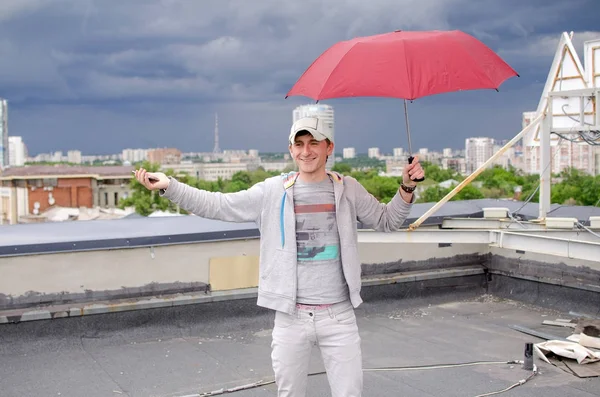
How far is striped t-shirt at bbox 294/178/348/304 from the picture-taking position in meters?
3.10

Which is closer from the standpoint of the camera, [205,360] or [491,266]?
[205,360]

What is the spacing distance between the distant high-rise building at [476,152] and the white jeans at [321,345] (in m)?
118

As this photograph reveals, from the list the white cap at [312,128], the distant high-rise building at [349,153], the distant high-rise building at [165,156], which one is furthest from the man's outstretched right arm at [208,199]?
the distant high-rise building at [165,156]

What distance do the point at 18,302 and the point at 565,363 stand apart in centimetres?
444

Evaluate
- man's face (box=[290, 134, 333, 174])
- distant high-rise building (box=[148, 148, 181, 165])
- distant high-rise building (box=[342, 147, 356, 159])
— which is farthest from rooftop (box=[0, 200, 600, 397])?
distant high-rise building (box=[148, 148, 181, 165])

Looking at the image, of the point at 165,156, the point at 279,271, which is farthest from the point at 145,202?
the point at 279,271

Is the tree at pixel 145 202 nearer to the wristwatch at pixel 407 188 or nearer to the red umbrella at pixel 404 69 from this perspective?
the red umbrella at pixel 404 69

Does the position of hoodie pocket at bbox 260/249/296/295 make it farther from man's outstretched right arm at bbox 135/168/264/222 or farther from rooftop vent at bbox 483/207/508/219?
rooftop vent at bbox 483/207/508/219

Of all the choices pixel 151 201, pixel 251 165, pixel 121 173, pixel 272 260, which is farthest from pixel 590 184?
pixel 251 165

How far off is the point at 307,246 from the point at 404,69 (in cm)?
94

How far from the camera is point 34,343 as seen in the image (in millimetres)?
5730

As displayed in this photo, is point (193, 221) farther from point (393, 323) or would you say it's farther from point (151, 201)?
point (151, 201)

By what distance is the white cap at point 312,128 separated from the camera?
10.1ft

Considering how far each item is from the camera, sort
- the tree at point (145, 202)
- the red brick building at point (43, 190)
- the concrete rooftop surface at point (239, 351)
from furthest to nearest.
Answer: the red brick building at point (43, 190) → the tree at point (145, 202) → the concrete rooftop surface at point (239, 351)
